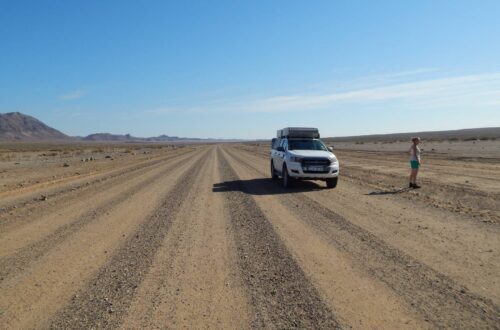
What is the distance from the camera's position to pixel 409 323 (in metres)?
4.31

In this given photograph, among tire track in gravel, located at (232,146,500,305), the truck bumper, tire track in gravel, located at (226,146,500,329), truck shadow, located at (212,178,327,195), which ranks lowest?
truck shadow, located at (212,178,327,195)

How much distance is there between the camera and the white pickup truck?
15.6 metres

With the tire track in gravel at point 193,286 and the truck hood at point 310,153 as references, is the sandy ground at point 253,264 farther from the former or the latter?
the truck hood at point 310,153

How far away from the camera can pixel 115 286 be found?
5457mm

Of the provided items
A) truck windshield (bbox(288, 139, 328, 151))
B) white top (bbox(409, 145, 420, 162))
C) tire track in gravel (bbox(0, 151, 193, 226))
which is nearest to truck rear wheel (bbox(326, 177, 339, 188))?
truck windshield (bbox(288, 139, 328, 151))

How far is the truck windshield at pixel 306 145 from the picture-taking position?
56.8 ft

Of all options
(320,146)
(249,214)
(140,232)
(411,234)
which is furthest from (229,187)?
(411,234)

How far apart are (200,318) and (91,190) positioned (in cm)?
1248

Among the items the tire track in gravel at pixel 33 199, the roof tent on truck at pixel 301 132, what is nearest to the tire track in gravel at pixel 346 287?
the tire track in gravel at pixel 33 199

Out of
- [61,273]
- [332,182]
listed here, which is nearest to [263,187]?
[332,182]

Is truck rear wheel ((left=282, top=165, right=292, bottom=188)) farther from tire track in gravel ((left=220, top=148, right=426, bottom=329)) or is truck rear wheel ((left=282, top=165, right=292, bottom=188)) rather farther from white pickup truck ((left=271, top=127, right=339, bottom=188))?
tire track in gravel ((left=220, top=148, right=426, bottom=329))

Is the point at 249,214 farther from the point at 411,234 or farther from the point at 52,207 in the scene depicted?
the point at 52,207

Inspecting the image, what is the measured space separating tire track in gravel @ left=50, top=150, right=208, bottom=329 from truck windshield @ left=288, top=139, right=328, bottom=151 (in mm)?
9211

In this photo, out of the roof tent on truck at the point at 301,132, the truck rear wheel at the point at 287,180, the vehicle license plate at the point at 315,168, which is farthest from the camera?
the roof tent on truck at the point at 301,132
